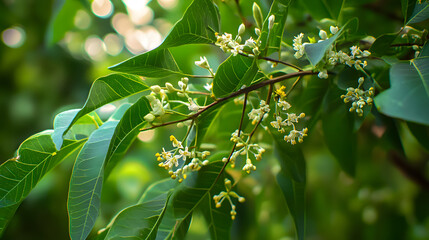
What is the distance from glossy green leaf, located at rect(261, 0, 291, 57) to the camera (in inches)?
25.0

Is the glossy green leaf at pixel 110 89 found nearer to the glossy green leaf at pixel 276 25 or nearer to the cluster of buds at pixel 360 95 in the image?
the glossy green leaf at pixel 276 25

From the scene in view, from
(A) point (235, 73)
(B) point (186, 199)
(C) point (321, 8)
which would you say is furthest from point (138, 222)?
(C) point (321, 8)

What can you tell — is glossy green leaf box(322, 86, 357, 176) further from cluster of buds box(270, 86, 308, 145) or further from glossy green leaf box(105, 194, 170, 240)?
glossy green leaf box(105, 194, 170, 240)

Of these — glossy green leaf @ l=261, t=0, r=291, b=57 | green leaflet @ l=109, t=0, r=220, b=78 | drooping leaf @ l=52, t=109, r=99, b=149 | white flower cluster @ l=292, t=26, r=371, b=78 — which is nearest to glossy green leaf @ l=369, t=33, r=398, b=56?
white flower cluster @ l=292, t=26, r=371, b=78

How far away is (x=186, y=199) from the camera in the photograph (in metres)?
0.76

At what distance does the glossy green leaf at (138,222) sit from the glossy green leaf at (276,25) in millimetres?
358

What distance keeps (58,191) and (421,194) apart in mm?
2308

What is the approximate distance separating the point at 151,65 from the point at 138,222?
1.02ft

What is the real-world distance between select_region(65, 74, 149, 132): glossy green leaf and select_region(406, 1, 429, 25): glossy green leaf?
53 cm

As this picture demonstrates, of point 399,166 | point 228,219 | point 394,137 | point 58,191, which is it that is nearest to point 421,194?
point 399,166

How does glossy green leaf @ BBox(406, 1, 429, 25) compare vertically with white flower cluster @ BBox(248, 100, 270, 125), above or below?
above

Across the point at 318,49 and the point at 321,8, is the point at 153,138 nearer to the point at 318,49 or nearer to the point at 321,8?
the point at 321,8

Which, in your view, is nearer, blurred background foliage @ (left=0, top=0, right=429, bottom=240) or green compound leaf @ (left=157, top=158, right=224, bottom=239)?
green compound leaf @ (left=157, top=158, right=224, bottom=239)

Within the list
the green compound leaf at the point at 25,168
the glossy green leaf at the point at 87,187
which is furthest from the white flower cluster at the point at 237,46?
the green compound leaf at the point at 25,168
